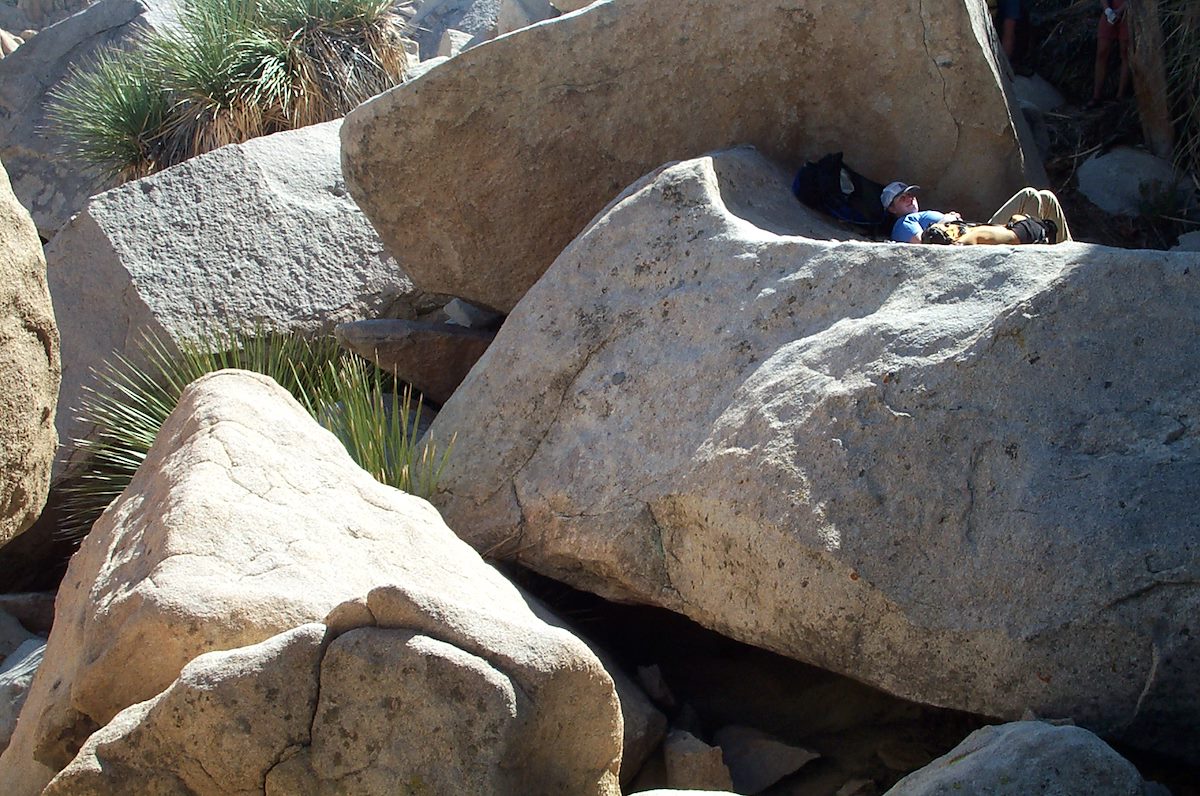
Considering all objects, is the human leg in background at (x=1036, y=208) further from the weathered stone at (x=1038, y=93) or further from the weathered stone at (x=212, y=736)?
the weathered stone at (x=212, y=736)

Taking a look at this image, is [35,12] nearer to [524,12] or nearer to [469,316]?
[524,12]

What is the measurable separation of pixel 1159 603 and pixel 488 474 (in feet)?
7.45

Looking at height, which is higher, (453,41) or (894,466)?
(453,41)

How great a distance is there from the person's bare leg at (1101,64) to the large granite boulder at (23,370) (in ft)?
23.2

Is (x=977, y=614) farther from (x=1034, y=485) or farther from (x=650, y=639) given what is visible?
(x=650, y=639)

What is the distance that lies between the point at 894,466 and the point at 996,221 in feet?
7.01

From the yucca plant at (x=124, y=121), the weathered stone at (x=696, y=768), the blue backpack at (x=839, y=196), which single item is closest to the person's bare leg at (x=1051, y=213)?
the blue backpack at (x=839, y=196)

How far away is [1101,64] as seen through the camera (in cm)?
805

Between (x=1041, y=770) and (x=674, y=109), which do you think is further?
(x=674, y=109)

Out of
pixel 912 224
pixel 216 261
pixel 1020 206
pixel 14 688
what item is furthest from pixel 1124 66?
pixel 14 688

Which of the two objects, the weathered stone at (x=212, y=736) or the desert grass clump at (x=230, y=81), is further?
the desert grass clump at (x=230, y=81)

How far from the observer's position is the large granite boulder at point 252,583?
252cm

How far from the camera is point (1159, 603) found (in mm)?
2996

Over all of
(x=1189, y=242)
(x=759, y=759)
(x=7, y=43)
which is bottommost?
(x=759, y=759)
